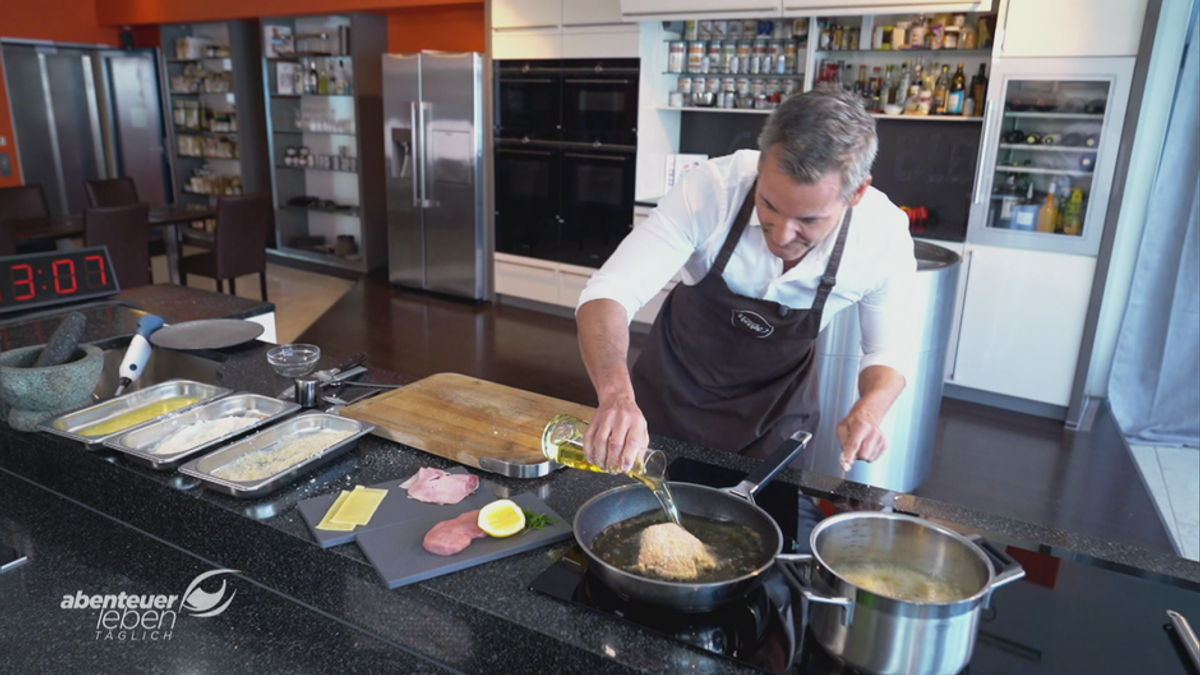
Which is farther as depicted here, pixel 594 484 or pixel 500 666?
pixel 594 484

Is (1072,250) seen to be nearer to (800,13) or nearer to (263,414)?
(800,13)

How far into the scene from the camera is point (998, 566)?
3.20 feet

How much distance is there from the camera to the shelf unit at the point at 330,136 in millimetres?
6590

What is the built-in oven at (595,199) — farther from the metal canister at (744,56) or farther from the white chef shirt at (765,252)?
the white chef shirt at (765,252)

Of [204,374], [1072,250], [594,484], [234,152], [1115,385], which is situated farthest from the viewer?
[234,152]

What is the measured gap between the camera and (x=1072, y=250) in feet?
12.5

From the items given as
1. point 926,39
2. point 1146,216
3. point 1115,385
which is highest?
point 926,39

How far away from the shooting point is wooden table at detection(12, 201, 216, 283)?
434 cm

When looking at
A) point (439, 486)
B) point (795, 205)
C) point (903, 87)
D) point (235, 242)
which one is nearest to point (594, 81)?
point (903, 87)

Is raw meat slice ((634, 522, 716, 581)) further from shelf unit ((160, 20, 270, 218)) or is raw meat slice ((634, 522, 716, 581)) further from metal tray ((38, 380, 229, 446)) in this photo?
shelf unit ((160, 20, 270, 218))

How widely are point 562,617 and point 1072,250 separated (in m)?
3.76

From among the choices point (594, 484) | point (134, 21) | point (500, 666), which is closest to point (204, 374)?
point (594, 484)

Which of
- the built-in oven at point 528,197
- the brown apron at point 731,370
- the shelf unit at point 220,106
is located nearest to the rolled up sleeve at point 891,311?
the brown apron at point 731,370

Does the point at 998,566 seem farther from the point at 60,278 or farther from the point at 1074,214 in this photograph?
the point at 1074,214
